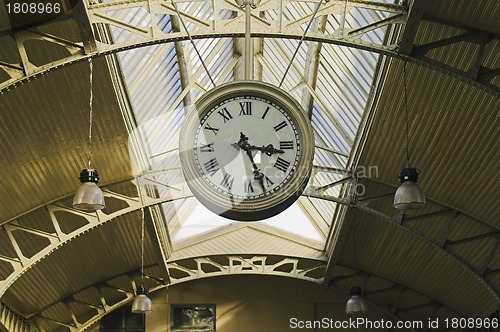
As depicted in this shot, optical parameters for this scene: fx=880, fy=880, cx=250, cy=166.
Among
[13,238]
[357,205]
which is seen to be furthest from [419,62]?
[13,238]

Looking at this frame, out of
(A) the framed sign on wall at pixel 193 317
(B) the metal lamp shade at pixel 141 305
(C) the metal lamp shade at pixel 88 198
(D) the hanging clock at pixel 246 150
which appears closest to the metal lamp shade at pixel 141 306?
(B) the metal lamp shade at pixel 141 305

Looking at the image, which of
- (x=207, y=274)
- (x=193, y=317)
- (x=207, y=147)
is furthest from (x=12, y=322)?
(x=207, y=147)

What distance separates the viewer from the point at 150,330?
93.1 feet

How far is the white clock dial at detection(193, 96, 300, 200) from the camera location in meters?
8.05

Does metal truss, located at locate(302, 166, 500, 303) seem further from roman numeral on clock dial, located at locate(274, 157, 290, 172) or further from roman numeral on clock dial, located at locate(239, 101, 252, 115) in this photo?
roman numeral on clock dial, located at locate(274, 157, 290, 172)

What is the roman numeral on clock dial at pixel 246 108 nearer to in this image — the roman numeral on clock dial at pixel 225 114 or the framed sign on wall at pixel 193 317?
the roman numeral on clock dial at pixel 225 114

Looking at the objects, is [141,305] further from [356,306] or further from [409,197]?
[409,197]

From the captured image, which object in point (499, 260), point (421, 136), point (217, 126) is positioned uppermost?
point (421, 136)

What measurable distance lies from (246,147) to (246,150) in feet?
0.09

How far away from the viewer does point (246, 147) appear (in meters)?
8.12

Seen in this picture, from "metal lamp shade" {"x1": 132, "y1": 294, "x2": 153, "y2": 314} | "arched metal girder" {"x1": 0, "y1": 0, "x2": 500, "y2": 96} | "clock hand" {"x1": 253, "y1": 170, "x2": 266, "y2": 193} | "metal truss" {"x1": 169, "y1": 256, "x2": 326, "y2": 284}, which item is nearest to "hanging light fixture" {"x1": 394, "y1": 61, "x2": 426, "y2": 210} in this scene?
"arched metal girder" {"x1": 0, "y1": 0, "x2": 500, "y2": 96}

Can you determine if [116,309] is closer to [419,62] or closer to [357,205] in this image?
[357,205]

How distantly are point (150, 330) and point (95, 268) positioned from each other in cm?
413

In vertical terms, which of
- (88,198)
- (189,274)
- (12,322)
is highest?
(189,274)
